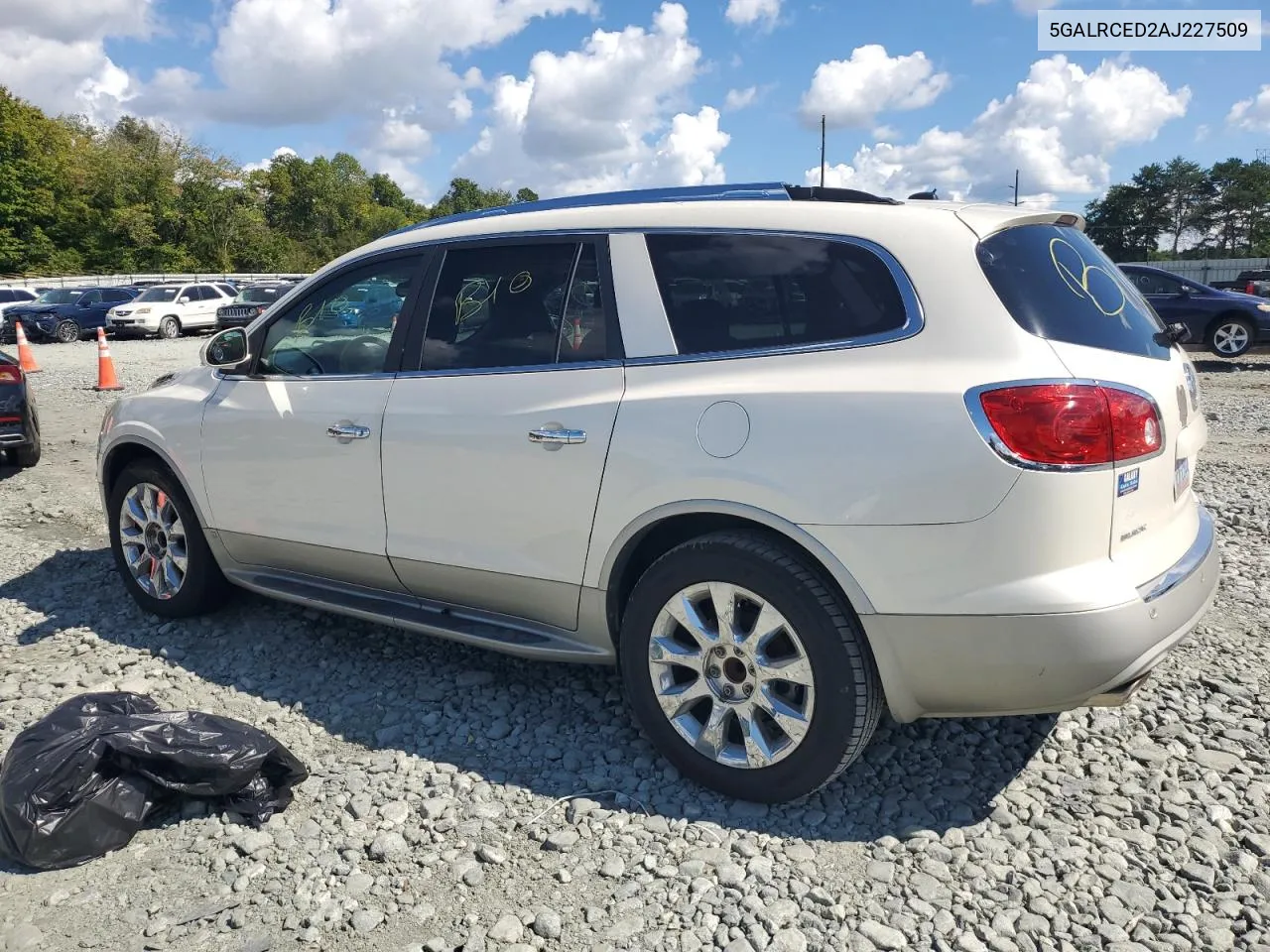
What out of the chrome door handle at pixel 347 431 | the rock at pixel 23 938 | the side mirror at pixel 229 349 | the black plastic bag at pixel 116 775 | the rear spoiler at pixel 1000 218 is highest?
the rear spoiler at pixel 1000 218

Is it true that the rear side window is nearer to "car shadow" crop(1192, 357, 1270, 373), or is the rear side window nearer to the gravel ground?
the gravel ground

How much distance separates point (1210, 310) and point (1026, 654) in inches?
597

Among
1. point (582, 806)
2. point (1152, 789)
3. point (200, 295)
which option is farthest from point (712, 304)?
point (200, 295)

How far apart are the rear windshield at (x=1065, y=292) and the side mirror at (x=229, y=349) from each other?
310 centimetres

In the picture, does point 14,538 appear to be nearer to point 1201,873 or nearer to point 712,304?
point 712,304

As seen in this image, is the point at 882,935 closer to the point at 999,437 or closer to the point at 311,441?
the point at 999,437

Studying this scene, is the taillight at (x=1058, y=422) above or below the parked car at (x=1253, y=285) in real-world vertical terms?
below

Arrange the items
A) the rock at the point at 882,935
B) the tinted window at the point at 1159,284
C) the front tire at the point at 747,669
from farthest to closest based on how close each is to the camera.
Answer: the tinted window at the point at 1159,284
the front tire at the point at 747,669
the rock at the point at 882,935

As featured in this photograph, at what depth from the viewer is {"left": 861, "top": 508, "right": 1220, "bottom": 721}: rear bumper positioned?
2584 mm

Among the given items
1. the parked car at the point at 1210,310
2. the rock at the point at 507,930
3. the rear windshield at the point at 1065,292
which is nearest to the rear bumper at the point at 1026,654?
the rear windshield at the point at 1065,292

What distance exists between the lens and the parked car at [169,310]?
28266 mm

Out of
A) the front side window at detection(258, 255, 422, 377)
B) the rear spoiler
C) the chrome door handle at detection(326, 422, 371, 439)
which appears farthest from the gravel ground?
the rear spoiler

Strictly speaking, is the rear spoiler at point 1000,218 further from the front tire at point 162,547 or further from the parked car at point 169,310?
the parked car at point 169,310

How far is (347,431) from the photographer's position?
3840mm
